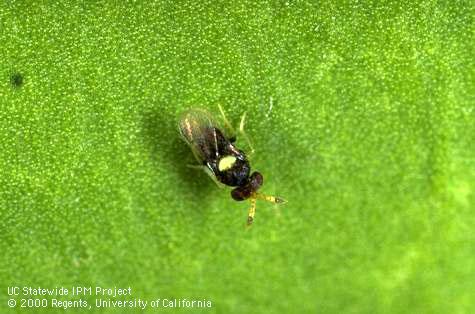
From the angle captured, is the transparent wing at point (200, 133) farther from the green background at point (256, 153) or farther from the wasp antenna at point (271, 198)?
the wasp antenna at point (271, 198)

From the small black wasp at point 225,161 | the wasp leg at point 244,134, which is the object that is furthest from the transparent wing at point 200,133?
the wasp leg at point 244,134

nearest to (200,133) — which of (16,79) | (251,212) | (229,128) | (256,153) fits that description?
(229,128)

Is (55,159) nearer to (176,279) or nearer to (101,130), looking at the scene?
(101,130)

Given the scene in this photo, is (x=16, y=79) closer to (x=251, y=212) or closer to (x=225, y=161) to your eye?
(x=225, y=161)

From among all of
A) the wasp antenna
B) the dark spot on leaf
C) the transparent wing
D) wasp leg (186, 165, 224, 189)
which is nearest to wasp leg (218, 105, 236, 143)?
the transparent wing

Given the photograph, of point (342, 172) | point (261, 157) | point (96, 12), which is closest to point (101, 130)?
point (96, 12)

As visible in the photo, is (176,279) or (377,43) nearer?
(377,43)

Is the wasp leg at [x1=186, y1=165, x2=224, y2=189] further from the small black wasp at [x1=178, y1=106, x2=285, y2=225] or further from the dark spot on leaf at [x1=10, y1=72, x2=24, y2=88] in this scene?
the dark spot on leaf at [x1=10, y1=72, x2=24, y2=88]
